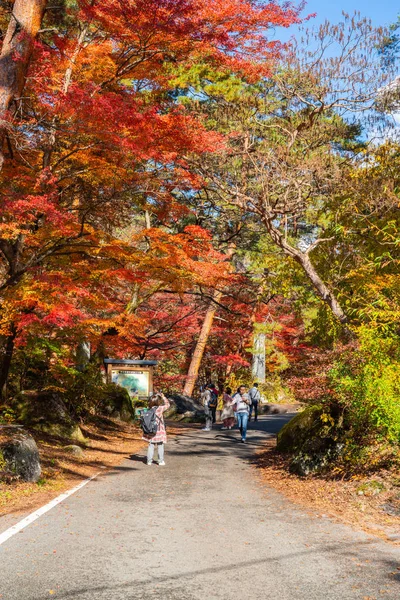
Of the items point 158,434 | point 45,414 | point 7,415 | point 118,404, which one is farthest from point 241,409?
point 118,404

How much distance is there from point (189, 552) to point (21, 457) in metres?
4.90

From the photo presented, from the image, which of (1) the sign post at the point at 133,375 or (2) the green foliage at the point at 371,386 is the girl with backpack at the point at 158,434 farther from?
(1) the sign post at the point at 133,375

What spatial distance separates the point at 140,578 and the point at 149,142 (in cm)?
994

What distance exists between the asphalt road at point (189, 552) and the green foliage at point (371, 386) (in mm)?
1937

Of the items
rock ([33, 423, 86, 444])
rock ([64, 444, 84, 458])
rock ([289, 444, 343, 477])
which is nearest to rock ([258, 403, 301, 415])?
rock ([33, 423, 86, 444])

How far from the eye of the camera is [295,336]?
35031 millimetres

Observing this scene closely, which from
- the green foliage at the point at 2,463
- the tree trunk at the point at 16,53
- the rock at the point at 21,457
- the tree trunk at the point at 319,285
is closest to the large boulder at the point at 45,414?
the rock at the point at 21,457

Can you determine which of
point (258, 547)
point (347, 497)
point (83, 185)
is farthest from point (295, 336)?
point (258, 547)

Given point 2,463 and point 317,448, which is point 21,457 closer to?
point 2,463

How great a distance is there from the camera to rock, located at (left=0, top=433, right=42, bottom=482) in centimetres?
969

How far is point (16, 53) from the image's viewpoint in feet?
29.7

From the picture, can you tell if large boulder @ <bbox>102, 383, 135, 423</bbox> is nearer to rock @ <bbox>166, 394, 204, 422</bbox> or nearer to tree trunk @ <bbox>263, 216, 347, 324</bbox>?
rock @ <bbox>166, 394, 204, 422</bbox>

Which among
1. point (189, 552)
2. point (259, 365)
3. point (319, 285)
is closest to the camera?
point (189, 552)

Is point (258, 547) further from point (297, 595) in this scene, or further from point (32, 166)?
point (32, 166)
